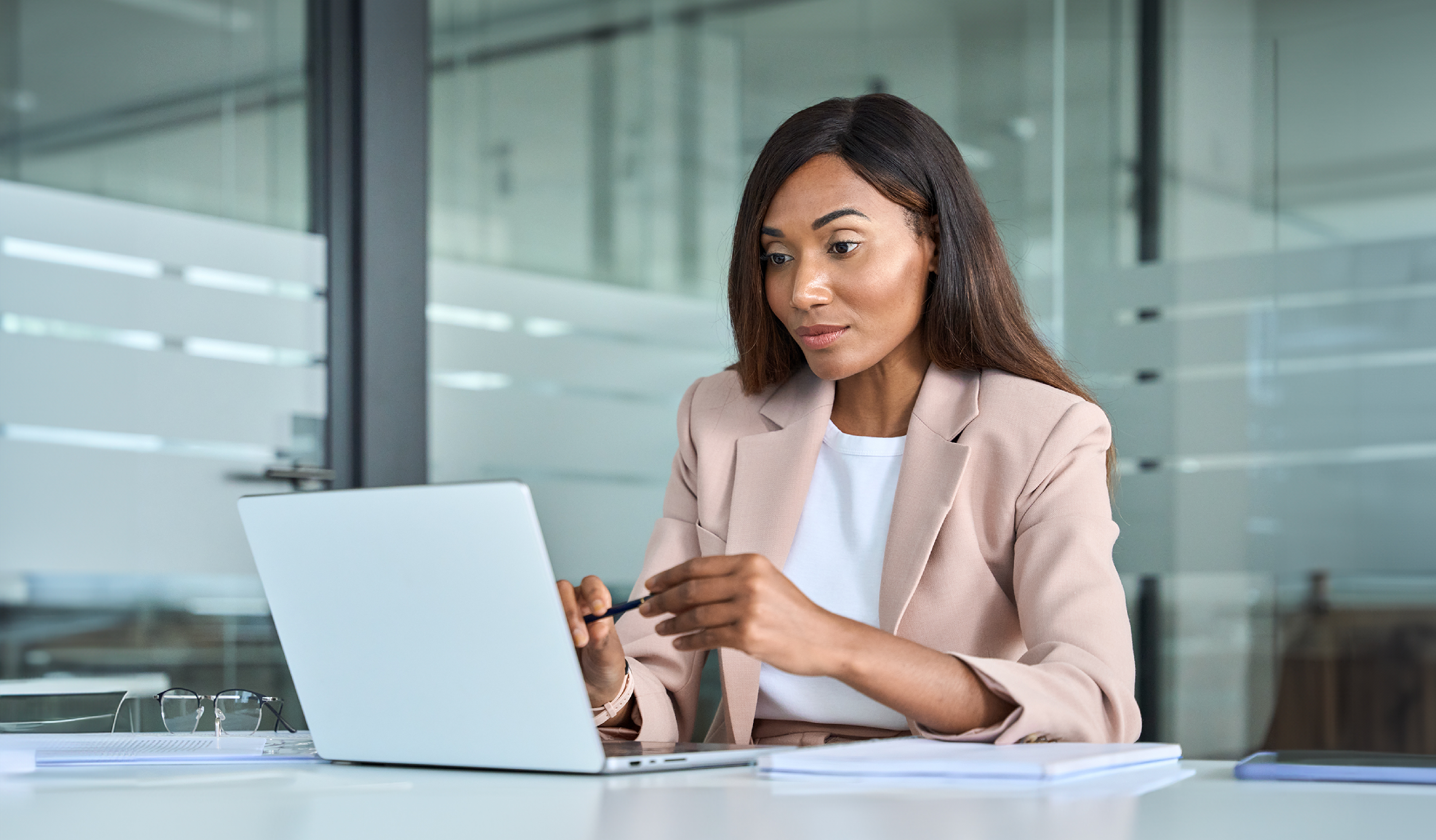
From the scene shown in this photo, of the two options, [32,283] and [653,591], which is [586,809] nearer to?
[653,591]

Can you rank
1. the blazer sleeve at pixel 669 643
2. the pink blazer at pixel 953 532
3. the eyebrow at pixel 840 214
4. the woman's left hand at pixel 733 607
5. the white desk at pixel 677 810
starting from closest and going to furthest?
1. the white desk at pixel 677 810
2. the woman's left hand at pixel 733 607
3. the pink blazer at pixel 953 532
4. the blazer sleeve at pixel 669 643
5. the eyebrow at pixel 840 214

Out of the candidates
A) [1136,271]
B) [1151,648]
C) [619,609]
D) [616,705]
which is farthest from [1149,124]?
[619,609]

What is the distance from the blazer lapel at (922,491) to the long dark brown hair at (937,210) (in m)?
0.07

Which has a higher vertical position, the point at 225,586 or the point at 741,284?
the point at 741,284

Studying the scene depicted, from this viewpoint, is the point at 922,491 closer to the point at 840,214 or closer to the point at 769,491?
the point at 769,491

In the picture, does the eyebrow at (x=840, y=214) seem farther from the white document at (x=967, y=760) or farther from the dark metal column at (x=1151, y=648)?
the dark metal column at (x=1151, y=648)

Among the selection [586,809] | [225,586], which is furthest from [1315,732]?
[586,809]

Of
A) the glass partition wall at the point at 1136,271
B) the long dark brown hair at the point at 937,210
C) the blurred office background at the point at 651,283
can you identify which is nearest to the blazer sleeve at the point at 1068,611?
the long dark brown hair at the point at 937,210

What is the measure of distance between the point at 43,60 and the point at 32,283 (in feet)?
1.50

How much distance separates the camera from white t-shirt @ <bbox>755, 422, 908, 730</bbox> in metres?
1.41

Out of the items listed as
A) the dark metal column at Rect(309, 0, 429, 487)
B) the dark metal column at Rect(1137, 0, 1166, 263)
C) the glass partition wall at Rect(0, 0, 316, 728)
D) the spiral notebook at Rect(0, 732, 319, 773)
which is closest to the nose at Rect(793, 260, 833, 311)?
the spiral notebook at Rect(0, 732, 319, 773)

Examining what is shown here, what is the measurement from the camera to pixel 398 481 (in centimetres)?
314

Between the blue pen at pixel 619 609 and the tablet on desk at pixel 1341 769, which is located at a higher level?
the blue pen at pixel 619 609

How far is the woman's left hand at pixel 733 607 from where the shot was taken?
39.1 inches
